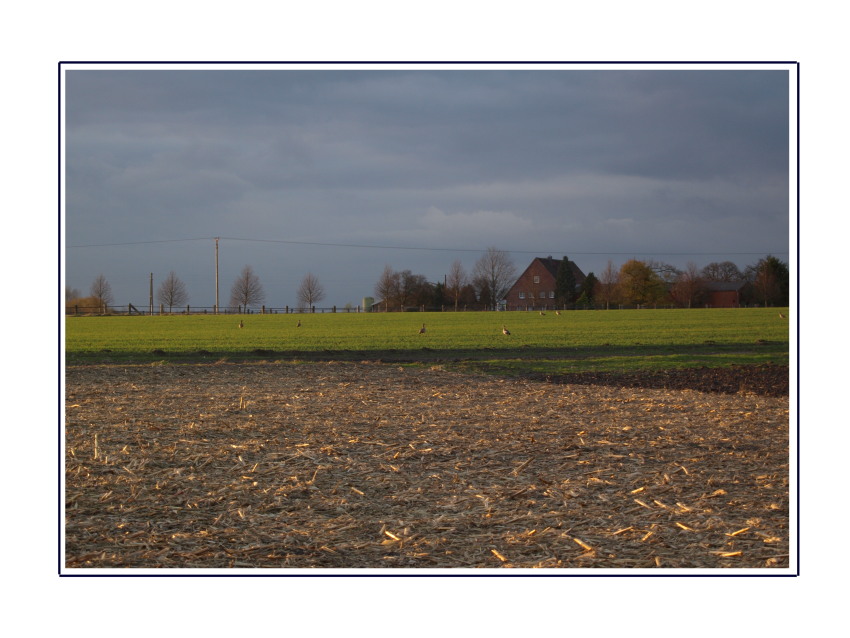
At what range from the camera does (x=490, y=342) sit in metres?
28.9

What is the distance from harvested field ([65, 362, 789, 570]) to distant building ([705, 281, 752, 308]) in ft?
46.7

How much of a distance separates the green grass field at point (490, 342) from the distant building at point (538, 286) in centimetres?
1192

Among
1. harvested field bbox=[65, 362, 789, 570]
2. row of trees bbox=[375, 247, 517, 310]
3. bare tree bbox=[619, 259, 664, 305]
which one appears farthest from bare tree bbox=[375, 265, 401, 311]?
harvested field bbox=[65, 362, 789, 570]

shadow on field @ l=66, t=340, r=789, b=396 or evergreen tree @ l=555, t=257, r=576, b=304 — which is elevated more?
evergreen tree @ l=555, t=257, r=576, b=304

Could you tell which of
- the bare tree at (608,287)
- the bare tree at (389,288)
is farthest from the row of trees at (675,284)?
the bare tree at (389,288)

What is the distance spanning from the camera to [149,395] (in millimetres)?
12516

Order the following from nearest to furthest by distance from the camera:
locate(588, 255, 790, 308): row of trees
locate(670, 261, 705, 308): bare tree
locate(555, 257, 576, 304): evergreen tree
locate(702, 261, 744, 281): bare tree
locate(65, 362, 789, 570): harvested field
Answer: locate(65, 362, 789, 570): harvested field, locate(588, 255, 790, 308): row of trees, locate(702, 261, 744, 281): bare tree, locate(670, 261, 705, 308): bare tree, locate(555, 257, 576, 304): evergreen tree

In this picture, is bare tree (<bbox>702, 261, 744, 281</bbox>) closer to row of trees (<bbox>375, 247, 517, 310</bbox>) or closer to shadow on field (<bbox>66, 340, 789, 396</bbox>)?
shadow on field (<bbox>66, 340, 789, 396</bbox>)

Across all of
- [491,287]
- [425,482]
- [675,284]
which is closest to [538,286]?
[491,287]

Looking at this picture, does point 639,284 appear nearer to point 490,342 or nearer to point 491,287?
point 491,287

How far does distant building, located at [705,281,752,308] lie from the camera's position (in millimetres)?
25172

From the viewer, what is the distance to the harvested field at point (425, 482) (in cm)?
503
